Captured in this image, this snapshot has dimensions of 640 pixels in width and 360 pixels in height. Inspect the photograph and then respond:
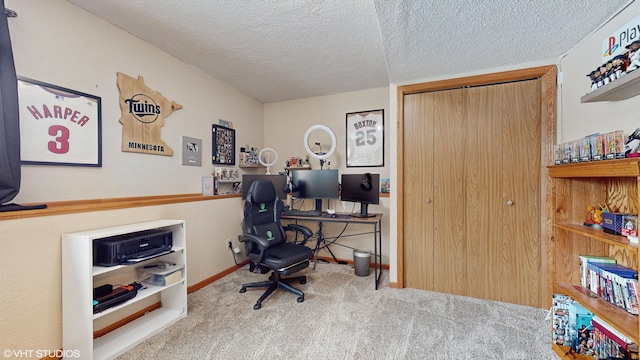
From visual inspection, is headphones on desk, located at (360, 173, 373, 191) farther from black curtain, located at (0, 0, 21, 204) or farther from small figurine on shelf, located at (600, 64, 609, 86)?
black curtain, located at (0, 0, 21, 204)

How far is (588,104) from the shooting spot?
177cm

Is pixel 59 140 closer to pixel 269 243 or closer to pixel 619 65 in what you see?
pixel 269 243

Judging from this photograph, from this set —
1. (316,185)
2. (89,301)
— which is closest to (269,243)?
(316,185)

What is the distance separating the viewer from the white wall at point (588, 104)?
1.46 m

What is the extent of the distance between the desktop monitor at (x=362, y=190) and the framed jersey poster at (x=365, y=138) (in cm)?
47

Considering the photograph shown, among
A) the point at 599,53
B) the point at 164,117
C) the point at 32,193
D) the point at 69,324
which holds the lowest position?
the point at 69,324

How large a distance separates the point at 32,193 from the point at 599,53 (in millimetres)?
3912

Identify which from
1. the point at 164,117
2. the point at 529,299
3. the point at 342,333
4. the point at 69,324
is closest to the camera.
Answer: the point at 69,324

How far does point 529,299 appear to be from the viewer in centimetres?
226

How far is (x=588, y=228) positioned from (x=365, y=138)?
2327mm

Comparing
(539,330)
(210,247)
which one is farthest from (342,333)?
(210,247)

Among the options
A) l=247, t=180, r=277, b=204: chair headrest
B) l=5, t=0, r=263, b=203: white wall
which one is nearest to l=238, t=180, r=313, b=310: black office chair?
l=247, t=180, r=277, b=204: chair headrest

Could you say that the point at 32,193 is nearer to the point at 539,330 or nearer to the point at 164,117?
the point at 164,117

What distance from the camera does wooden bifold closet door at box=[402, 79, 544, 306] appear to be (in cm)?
227
